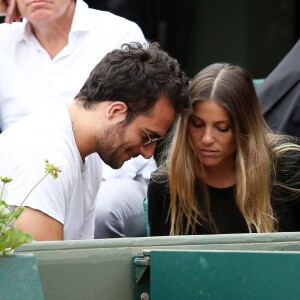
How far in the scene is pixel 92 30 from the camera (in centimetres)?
446

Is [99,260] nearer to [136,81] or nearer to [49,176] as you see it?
[49,176]

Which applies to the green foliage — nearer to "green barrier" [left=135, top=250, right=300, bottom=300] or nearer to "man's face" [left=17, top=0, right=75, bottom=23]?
"green barrier" [left=135, top=250, right=300, bottom=300]

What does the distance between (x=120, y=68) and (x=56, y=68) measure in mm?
941

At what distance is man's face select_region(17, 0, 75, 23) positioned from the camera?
4.30 meters

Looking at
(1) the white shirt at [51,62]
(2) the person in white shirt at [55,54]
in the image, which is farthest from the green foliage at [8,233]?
(1) the white shirt at [51,62]

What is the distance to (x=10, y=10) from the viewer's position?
4383 mm

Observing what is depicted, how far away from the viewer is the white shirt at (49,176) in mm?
3227

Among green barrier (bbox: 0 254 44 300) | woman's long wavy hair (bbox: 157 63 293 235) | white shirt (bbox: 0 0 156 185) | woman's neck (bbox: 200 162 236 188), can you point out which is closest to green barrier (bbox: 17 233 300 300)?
green barrier (bbox: 0 254 44 300)

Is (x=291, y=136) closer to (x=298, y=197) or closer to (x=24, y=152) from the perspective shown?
(x=298, y=197)

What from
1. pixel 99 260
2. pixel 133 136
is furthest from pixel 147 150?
pixel 99 260

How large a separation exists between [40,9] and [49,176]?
1.23m

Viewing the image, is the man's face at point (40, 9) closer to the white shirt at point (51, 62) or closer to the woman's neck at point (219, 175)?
the white shirt at point (51, 62)

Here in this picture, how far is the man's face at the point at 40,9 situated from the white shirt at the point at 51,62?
4.2 inches

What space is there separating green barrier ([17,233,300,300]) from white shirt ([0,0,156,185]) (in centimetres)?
146
